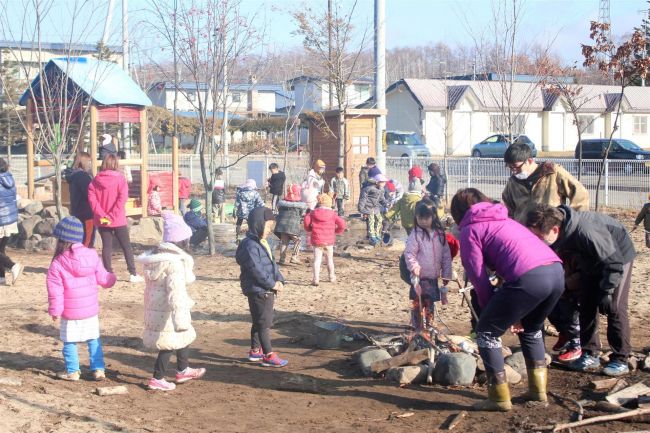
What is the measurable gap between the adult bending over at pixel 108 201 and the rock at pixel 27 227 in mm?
4557

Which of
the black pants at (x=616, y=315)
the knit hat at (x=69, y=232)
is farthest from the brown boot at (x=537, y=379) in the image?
the knit hat at (x=69, y=232)

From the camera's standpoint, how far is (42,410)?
573 cm

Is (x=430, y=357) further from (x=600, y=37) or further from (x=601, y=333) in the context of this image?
(x=600, y=37)

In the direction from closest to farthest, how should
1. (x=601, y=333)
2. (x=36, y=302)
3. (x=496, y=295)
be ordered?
(x=496, y=295)
(x=601, y=333)
(x=36, y=302)

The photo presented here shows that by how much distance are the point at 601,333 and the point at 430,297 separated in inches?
78.3

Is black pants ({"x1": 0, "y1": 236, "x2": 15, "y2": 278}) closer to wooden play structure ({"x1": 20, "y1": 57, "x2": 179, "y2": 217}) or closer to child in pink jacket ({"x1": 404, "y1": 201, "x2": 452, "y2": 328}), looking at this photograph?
wooden play structure ({"x1": 20, "y1": 57, "x2": 179, "y2": 217})

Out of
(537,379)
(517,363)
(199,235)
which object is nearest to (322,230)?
(199,235)

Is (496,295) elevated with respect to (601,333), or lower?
elevated

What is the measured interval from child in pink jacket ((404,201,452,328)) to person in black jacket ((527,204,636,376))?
47.6 inches

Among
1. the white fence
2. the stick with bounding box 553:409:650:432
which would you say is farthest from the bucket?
the white fence

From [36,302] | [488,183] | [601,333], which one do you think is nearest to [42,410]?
[36,302]

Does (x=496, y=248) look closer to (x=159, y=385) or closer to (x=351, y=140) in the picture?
(x=159, y=385)

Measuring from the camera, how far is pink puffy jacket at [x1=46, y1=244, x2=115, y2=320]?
6469 millimetres

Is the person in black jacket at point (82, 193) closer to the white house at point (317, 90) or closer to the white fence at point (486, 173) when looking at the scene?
the white house at point (317, 90)
